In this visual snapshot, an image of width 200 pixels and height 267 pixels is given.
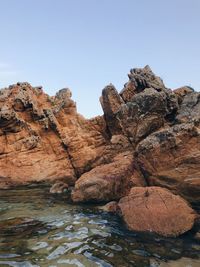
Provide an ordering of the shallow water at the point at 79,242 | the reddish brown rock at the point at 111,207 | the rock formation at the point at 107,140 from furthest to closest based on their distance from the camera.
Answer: the rock formation at the point at 107,140 → the reddish brown rock at the point at 111,207 → the shallow water at the point at 79,242

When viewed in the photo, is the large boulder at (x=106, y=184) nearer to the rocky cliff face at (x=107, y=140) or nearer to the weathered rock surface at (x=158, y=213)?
the rocky cliff face at (x=107, y=140)

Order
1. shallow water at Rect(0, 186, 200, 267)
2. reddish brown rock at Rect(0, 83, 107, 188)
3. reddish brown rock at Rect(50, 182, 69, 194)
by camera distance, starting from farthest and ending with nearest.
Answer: reddish brown rock at Rect(0, 83, 107, 188)
reddish brown rock at Rect(50, 182, 69, 194)
shallow water at Rect(0, 186, 200, 267)

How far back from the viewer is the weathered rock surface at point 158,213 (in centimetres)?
1119

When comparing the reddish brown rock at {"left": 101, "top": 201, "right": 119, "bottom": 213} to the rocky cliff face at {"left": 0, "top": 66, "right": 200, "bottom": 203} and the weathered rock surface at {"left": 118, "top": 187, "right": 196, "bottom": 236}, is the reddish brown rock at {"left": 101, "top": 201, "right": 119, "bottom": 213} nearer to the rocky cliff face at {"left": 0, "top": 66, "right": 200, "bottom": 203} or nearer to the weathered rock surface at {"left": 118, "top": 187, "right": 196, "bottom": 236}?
the rocky cliff face at {"left": 0, "top": 66, "right": 200, "bottom": 203}

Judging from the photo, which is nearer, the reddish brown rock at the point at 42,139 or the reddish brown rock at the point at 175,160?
the reddish brown rock at the point at 175,160

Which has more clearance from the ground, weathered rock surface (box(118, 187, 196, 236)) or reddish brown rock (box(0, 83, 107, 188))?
reddish brown rock (box(0, 83, 107, 188))

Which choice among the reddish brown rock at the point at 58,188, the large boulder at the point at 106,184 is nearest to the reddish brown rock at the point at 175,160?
the large boulder at the point at 106,184

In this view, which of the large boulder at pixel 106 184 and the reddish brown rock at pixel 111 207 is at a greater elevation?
the large boulder at pixel 106 184

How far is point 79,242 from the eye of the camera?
34.0ft

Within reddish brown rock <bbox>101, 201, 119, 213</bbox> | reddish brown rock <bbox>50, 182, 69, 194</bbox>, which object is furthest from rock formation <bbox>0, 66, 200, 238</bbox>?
reddish brown rock <bbox>50, 182, 69, 194</bbox>

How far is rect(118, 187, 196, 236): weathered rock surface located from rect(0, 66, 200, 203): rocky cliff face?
180 centimetres

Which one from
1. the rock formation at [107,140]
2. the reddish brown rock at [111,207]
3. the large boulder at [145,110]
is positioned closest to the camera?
the reddish brown rock at [111,207]

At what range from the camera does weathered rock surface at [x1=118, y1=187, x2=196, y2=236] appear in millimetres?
11188

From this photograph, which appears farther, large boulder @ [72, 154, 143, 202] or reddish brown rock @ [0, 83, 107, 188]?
reddish brown rock @ [0, 83, 107, 188]
